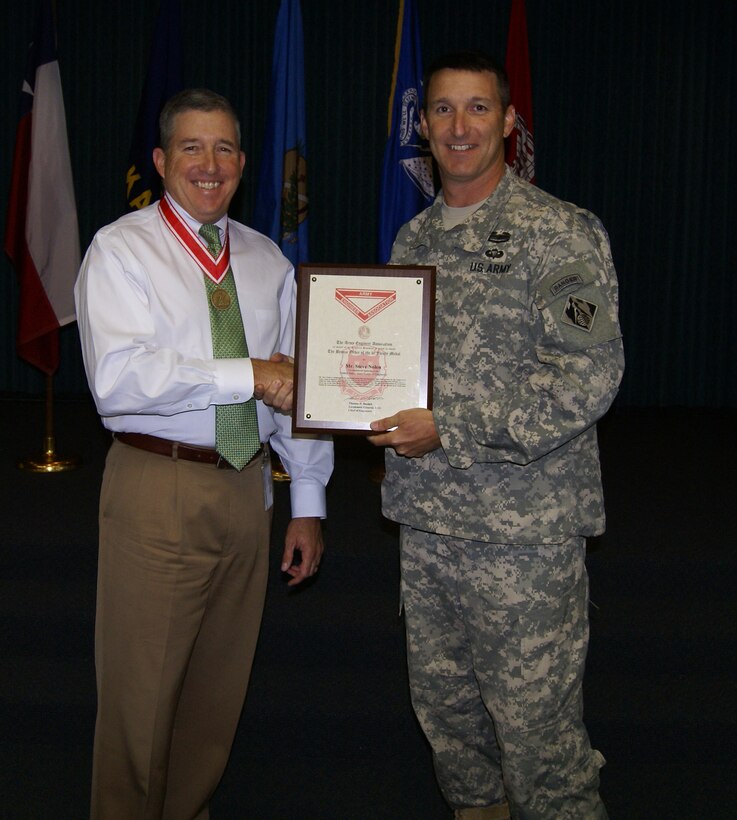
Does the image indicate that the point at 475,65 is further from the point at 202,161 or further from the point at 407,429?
the point at 407,429

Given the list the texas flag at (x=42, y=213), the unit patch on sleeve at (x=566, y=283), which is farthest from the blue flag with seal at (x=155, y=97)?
the unit patch on sleeve at (x=566, y=283)

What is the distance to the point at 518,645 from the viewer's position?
2.00 metres

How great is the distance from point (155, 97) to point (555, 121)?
318 cm

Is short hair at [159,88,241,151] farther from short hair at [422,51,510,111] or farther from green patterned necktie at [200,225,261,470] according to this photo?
short hair at [422,51,510,111]

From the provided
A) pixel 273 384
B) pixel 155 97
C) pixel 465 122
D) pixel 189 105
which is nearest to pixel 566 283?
pixel 465 122

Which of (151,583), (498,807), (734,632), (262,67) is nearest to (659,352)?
(262,67)

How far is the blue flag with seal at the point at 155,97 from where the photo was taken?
4.47 meters

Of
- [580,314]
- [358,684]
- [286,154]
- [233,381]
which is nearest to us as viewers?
[580,314]

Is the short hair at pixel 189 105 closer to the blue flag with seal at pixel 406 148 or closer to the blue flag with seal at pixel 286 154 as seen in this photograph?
the blue flag with seal at pixel 286 154

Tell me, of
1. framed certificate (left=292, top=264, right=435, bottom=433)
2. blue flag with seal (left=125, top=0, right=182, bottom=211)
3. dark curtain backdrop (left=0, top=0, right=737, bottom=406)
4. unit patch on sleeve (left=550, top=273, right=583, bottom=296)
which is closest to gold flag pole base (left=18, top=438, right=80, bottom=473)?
blue flag with seal (left=125, top=0, right=182, bottom=211)

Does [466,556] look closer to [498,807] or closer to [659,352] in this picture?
[498,807]

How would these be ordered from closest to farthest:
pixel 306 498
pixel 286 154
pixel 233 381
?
pixel 233 381 → pixel 306 498 → pixel 286 154

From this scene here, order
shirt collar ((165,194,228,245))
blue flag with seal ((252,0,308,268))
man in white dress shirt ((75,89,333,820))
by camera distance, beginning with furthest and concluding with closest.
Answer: blue flag with seal ((252,0,308,268)) → shirt collar ((165,194,228,245)) → man in white dress shirt ((75,89,333,820))

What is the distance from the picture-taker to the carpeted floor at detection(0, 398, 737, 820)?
8.68 ft
